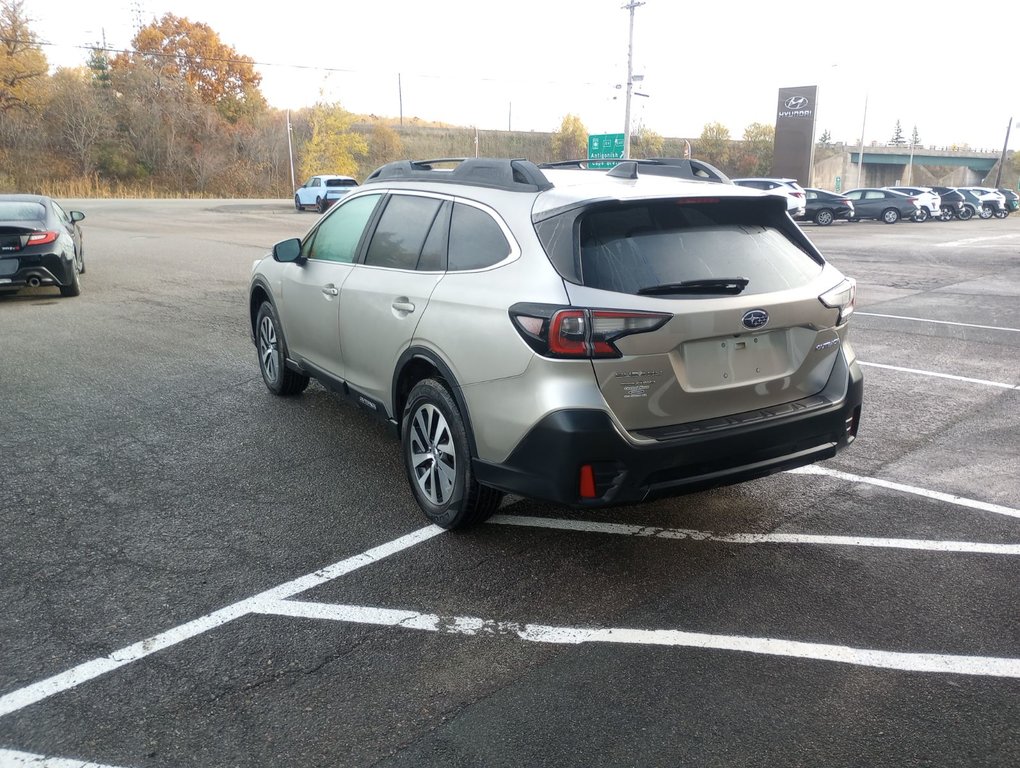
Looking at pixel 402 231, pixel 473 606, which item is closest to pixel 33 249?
pixel 402 231

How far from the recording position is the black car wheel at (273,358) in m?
6.46

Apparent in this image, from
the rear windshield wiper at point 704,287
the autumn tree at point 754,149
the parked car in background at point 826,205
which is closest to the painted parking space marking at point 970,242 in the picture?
the parked car in background at point 826,205

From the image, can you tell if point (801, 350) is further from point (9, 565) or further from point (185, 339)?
point (185, 339)

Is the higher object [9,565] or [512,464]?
[512,464]

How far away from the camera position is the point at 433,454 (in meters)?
4.32

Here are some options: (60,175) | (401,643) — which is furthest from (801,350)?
(60,175)

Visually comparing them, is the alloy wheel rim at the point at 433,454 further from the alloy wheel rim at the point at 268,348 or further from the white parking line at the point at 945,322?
the white parking line at the point at 945,322

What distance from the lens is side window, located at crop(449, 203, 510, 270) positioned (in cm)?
397

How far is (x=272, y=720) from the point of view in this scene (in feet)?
9.23

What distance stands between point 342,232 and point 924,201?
37755 millimetres

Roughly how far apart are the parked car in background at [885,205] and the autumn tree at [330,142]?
148ft

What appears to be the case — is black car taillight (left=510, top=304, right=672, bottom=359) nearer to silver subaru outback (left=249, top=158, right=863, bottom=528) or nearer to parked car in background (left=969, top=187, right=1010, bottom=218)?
silver subaru outback (left=249, top=158, right=863, bottom=528)

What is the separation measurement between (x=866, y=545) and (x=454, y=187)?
2.78 m

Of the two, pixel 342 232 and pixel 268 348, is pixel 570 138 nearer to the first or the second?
pixel 268 348
